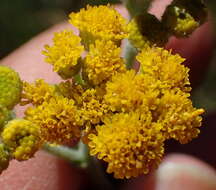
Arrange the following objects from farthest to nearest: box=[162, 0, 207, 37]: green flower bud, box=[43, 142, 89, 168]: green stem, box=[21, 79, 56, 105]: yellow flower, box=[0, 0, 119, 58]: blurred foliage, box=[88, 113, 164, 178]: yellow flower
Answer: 1. box=[0, 0, 119, 58]: blurred foliage
2. box=[43, 142, 89, 168]: green stem
3. box=[162, 0, 207, 37]: green flower bud
4. box=[21, 79, 56, 105]: yellow flower
5. box=[88, 113, 164, 178]: yellow flower

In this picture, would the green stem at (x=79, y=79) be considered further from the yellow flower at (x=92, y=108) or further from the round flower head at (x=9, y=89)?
the round flower head at (x=9, y=89)

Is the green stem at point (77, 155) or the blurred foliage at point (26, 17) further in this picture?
the blurred foliage at point (26, 17)

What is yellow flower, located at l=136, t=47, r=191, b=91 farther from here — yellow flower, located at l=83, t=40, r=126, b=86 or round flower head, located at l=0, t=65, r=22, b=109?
round flower head, located at l=0, t=65, r=22, b=109

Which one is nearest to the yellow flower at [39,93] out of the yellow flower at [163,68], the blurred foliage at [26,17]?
the yellow flower at [163,68]

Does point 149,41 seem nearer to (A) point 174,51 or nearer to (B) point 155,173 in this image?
(B) point 155,173

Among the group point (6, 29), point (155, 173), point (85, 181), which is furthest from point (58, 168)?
point (6, 29)

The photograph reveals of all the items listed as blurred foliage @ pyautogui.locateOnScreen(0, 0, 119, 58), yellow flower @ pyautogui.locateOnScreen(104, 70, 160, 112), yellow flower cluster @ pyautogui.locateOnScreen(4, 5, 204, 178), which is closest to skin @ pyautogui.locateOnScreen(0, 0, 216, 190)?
yellow flower cluster @ pyautogui.locateOnScreen(4, 5, 204, 178)

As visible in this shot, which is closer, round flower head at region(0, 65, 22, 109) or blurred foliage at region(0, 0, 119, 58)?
round flower head at region(0, 65, 22, 109)
